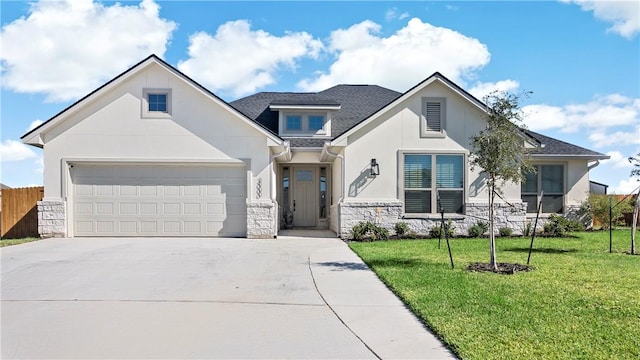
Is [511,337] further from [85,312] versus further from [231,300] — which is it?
[85,312]

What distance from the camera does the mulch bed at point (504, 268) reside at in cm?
847

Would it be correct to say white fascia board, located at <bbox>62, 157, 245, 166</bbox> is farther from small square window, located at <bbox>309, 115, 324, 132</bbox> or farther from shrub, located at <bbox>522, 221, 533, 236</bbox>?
shrub, located at <bbox>522, 221, 533, 236</bbox>

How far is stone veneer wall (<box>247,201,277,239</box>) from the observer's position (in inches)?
571

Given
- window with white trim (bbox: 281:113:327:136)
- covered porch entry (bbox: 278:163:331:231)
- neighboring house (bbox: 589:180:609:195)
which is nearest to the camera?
window with white trim (bbox: 281:113:327:136)

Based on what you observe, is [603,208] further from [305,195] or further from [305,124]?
[305,124]

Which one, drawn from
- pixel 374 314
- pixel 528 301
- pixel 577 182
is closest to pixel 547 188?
pixel 577 182

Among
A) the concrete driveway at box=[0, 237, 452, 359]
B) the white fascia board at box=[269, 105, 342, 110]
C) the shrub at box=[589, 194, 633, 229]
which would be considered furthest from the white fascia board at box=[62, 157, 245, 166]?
the shrub at box=[589, 194, 633, 229]

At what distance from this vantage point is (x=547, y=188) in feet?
57.6

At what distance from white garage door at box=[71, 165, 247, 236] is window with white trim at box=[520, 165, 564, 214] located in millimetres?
10963

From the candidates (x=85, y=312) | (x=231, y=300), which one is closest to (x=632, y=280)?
(x=231, y=300)

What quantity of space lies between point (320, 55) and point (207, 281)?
9370 mm

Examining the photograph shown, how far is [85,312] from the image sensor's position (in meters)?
5.91

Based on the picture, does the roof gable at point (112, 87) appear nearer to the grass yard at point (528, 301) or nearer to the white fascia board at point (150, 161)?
the white fascia board at point (150, 161)

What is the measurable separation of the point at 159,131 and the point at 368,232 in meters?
7.53
